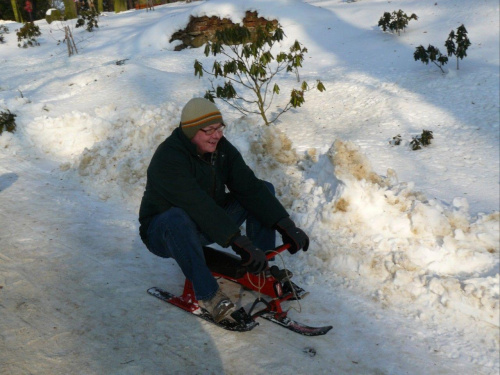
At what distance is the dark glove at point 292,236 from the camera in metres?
3.38

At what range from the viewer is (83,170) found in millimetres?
6109

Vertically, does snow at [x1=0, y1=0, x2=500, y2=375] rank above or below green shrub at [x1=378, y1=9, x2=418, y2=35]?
below

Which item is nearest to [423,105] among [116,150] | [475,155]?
[475,155]

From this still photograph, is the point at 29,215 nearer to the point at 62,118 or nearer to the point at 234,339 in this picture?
the point at 62,118

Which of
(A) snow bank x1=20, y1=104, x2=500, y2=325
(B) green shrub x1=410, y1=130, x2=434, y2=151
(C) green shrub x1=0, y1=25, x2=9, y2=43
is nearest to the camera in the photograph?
(A) snow bank x1=20, y1=104, x2=500, y2=325

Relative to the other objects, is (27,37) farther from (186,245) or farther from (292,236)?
(292,236)

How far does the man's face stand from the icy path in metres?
1.20

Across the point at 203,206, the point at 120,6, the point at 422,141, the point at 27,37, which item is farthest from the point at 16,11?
the point at 203,206

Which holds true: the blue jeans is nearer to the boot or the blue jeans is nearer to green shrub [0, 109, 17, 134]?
the boot

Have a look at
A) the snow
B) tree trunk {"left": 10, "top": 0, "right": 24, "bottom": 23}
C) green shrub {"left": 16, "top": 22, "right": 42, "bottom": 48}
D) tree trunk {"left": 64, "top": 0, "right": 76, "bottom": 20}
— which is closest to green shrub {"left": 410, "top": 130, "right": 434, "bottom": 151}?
the snow

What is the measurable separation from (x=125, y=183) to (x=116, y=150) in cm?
62

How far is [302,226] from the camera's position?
15.1 ft

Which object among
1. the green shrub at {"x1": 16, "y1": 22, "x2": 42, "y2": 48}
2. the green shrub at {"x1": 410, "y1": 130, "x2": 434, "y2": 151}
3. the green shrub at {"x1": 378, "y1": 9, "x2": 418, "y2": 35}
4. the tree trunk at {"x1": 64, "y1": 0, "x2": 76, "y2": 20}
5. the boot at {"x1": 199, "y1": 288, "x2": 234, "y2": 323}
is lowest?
the green shrub at {"x1": 410, "y1": 130, "x2": 434, "y2": 151}

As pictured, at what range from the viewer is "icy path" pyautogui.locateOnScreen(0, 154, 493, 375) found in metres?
2.96
